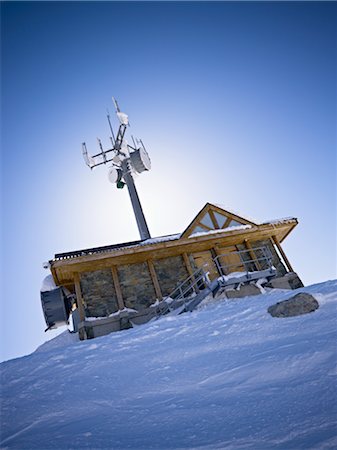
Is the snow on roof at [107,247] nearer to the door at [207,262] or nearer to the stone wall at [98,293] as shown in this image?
the stone wall at [98,293]

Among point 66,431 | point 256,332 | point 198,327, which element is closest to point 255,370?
point 256,332

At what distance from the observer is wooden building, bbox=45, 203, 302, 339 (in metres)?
12.0

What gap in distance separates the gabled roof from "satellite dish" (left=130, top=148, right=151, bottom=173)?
793 cm

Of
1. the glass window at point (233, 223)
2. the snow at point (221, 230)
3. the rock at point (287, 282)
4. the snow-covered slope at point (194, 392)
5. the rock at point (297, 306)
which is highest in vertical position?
the glass window at point (233, 223)

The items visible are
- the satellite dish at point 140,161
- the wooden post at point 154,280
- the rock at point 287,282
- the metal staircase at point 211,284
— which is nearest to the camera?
the metal staircase at point 211,284

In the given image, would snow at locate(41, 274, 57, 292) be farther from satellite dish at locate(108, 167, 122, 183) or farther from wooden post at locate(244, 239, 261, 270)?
wooden post at locate(244, 239, 261, 270)

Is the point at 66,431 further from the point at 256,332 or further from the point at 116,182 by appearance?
the point at 116,182

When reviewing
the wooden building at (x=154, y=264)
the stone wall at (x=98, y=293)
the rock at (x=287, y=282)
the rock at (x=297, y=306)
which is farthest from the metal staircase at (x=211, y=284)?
the rock at (x=297, y=306)

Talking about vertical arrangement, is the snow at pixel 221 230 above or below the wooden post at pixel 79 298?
above

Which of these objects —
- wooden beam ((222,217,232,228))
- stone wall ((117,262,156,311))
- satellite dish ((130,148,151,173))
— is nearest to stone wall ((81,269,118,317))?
stone wall ((117,262,156,311))

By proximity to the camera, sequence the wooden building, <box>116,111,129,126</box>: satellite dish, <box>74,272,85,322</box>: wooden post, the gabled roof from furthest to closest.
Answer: <box>116,111,129,126</box>: satellite dish, the gabled roof, the wooden building, <box>74,272,85,322</box>: wooden post

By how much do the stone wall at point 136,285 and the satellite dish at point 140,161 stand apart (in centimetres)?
978

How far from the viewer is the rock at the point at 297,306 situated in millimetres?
4816

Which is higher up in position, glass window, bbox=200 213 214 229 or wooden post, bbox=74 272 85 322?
glass window, bbox=200 213 214 229
